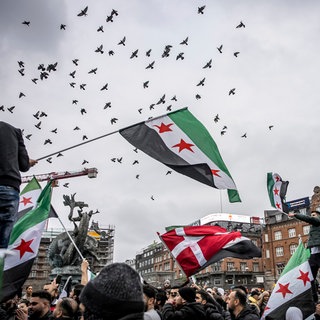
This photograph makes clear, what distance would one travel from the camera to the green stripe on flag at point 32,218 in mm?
5223

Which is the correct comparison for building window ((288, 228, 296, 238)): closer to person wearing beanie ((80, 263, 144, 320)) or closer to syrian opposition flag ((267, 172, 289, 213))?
syrian opposition flag ((267, 172, 289, 213))

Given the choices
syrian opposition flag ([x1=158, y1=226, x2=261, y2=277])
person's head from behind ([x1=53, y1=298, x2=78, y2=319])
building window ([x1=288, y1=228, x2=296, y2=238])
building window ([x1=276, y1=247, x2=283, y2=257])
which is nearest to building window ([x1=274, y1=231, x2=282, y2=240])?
building window ([x1=276, y1=247, x2=283, y2=257])

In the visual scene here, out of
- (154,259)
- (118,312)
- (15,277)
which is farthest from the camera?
(154,259)

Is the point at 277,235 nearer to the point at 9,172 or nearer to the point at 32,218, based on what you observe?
the point at 32,218

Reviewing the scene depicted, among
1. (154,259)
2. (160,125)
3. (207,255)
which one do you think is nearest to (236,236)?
(207,255)

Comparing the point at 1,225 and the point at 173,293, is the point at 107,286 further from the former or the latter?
the point at 173,293

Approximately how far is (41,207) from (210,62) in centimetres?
738

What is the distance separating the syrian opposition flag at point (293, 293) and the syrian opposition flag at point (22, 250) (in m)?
4.27

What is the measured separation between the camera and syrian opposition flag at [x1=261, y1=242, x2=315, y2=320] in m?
6.75

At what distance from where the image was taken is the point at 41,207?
5996 mm

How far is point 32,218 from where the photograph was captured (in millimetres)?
5535

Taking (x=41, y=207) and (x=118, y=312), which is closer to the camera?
(x=118, y=312)

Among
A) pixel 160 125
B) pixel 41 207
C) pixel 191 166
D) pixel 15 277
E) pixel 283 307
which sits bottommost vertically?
pixel 283 307

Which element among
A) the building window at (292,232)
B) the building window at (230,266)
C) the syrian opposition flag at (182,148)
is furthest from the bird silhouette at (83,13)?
the building window at (230,266)
